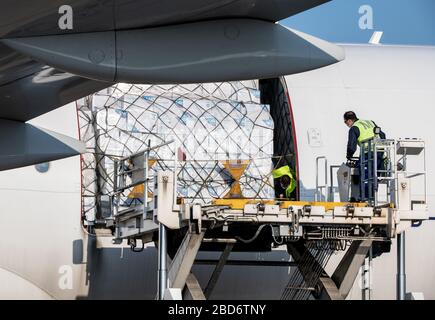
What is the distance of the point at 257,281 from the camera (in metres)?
22.9

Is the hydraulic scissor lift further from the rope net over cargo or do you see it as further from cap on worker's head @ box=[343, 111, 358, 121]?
the rope net over cargo

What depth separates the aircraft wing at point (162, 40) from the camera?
7.68 meters

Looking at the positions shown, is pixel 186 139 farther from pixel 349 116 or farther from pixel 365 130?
pixel 365 130

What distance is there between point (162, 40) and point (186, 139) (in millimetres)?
15435

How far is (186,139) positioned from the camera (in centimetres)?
2364

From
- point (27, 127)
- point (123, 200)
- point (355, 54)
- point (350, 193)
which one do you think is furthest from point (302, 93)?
point (27, 127)

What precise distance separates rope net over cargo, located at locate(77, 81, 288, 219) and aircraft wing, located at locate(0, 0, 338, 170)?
46.2 ft

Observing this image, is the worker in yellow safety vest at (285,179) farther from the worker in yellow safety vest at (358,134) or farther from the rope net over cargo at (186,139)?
the worker in yellow safety vest at (358,134)

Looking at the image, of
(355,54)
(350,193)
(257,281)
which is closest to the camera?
(350,193)

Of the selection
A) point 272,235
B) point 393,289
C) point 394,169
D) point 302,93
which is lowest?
point 393,289

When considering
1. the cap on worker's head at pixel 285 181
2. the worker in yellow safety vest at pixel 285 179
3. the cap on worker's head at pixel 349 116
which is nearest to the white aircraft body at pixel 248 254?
the worker in yellow safety vest at pixel 285 179

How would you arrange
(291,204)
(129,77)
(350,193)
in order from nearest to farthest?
1. (129,77)
2. (291,204)
3. (350,193)

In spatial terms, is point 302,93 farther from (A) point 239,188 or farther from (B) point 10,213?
(B) point 10,213
